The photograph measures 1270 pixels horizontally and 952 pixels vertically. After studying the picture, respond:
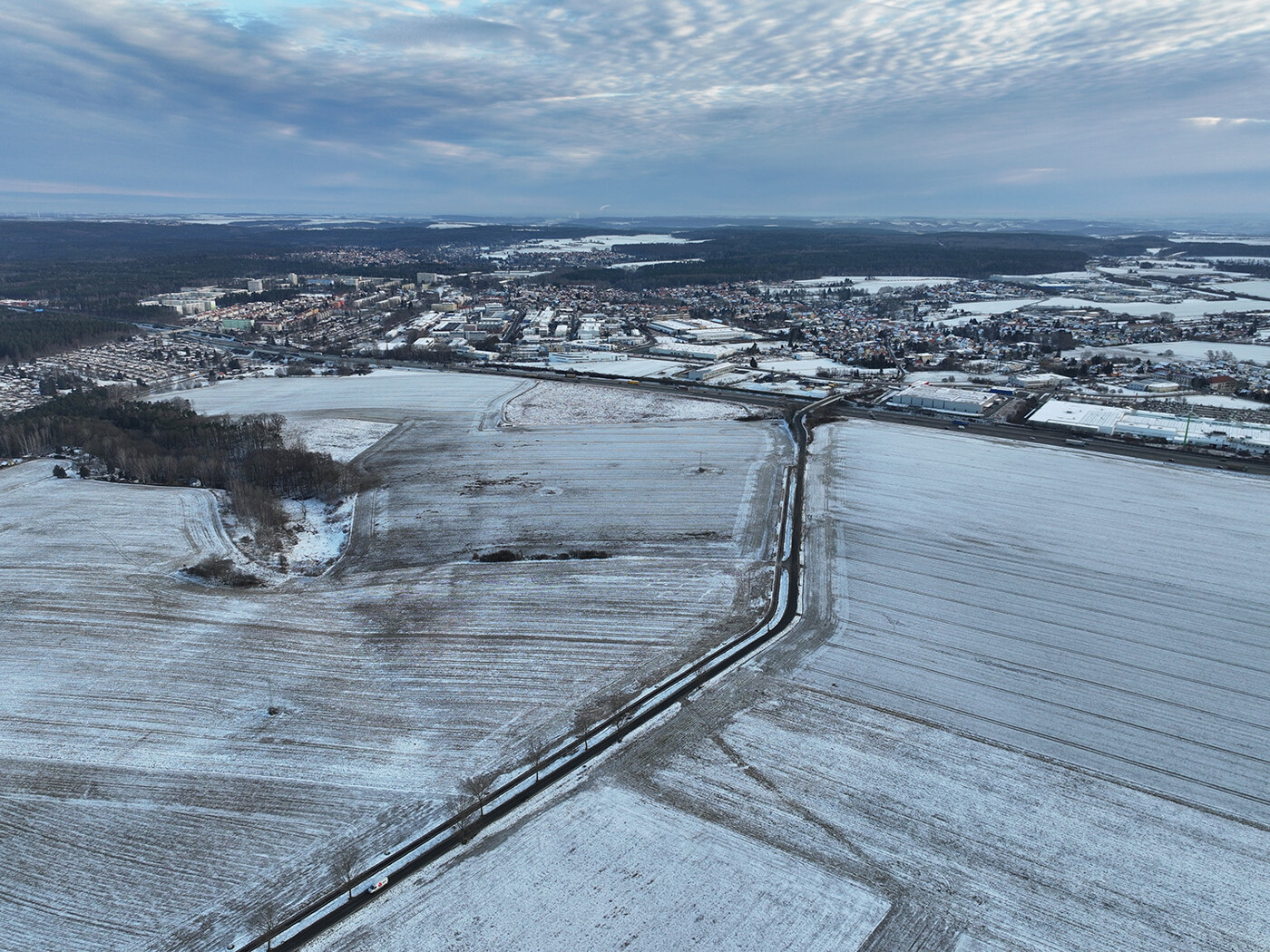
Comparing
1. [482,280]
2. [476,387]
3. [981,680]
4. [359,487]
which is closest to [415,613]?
[359,487]

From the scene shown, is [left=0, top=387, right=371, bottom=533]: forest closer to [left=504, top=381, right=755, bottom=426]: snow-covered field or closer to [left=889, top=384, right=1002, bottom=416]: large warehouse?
[left=504, top=381, right=755, bottom=426]: snow-covered field

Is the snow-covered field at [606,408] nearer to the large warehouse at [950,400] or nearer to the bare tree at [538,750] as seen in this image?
the large warehouse at [950,400]

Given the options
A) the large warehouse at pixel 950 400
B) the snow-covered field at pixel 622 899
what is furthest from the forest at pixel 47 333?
the large warehouse at pixel 950 400

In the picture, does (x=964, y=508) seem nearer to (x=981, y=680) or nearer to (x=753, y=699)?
(x=981, y=680)

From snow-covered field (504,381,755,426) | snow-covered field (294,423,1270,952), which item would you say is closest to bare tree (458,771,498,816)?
snow-covered field (294,423,1270,952)

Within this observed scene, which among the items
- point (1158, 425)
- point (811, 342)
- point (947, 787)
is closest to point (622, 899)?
point (947, 787)

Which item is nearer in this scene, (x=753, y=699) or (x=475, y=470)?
(x=753, y=699)
